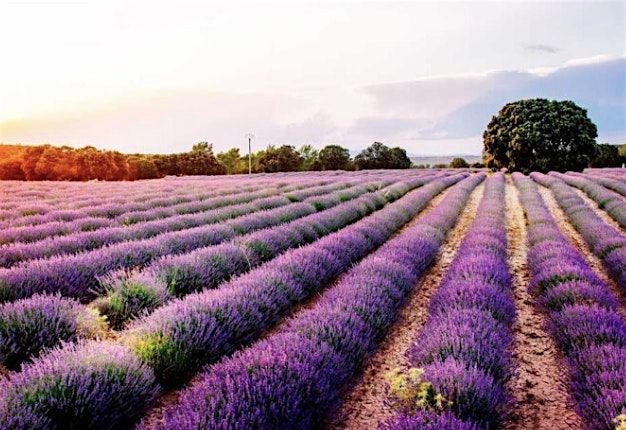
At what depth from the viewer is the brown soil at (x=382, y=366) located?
2.48 m

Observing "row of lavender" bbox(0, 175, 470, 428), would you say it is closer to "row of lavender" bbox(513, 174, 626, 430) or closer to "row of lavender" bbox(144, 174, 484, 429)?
"row of lavender" bbox(144, 174, 484, 429)

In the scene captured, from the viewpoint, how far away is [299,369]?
2271 mm

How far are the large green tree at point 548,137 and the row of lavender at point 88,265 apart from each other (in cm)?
2793

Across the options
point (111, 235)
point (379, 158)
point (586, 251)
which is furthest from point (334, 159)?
point (111, 235)

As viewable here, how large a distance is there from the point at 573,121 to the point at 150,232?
30946mm

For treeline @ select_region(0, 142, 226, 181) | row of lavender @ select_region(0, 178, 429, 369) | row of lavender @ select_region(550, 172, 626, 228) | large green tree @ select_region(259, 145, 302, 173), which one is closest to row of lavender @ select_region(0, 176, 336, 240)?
row of lavender @ select_region(0, 178, 429, 369)

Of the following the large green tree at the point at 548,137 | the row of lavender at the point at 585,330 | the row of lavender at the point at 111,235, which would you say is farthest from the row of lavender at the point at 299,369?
the large green tree at the point at 548,137

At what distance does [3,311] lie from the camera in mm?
3088

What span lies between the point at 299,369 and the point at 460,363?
0.82m

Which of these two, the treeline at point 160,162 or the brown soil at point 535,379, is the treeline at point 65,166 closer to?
the treeline at point 160,162

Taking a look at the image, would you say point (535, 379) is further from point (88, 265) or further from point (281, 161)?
point (281, 161)

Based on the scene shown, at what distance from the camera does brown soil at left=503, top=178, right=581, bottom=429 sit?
8.02 feet

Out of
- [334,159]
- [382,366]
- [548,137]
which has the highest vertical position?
[548,137]

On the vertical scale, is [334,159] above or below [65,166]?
above
